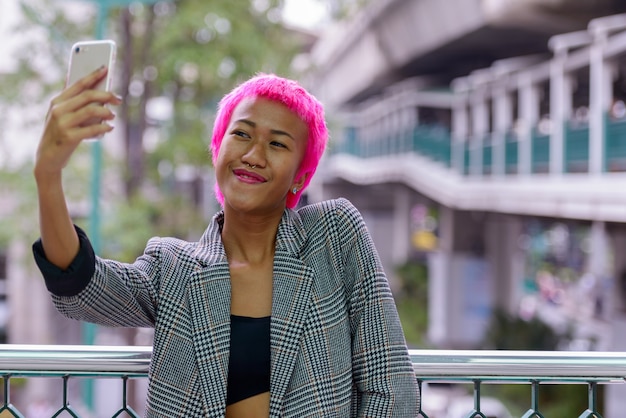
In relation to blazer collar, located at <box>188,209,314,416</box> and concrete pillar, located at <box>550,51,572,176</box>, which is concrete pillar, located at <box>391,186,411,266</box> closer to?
concrete pillar, located at <box>550,51,572,176</box>

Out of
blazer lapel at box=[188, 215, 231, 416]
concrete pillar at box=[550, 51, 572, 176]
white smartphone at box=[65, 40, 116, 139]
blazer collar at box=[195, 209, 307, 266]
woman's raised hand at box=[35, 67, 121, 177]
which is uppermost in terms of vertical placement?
concrete pillar at box=[550, 51, 572, 176]

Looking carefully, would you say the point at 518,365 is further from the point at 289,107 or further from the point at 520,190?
the point at 520,190

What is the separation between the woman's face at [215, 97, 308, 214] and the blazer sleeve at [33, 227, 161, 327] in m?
0.27

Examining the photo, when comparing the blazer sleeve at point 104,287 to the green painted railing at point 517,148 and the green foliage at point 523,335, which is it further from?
the green foliage at point 523,335

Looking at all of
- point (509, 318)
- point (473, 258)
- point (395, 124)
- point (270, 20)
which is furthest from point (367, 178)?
point (270, 20)

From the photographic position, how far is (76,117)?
69.6 inches

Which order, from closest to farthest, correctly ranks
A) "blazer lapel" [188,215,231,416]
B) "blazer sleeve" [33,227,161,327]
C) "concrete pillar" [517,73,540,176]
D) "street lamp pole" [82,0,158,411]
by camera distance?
1. "blazer sleeve" [33,227,161,327]
2. "blazer lapel" [188,215,231,416]
3. "street lamp pole" [82,0,158,411]
4. "concrete pillar" [517,73,540,176]

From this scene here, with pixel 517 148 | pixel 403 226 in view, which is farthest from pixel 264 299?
pixel 403 226

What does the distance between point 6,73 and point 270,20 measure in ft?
15.0

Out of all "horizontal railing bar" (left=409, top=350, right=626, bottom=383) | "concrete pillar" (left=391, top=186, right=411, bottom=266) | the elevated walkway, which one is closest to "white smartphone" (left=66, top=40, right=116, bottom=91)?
"horizontal railing bar" (left=409, top=350, right=626, bottom=383)

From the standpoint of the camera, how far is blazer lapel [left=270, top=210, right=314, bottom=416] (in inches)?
81.9

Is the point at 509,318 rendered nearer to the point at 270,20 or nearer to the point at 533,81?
the point at 533,81

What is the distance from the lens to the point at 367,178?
34.6 m

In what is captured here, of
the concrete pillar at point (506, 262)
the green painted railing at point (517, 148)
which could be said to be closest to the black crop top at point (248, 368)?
the green painted railing at point (517, 148)
